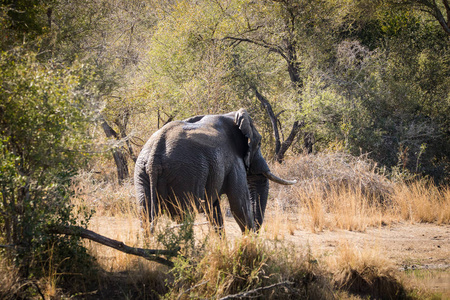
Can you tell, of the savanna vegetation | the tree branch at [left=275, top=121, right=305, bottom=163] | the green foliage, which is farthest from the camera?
the tree branch at [left=275, top=121, right=305, bottom=163]

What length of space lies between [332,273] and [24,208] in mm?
3942

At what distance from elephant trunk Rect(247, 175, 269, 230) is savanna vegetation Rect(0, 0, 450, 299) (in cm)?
29

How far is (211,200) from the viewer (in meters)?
6.26

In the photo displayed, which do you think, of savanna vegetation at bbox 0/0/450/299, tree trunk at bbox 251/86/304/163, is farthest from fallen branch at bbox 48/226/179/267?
tree trunk at bbox 251/86/304/163

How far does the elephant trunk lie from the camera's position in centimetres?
785

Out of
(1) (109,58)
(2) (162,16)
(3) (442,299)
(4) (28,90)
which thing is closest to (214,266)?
(4) (28,90)

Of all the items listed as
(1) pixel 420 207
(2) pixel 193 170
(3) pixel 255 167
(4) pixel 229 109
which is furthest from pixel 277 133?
(2) pixel 193 170

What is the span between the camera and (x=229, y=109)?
16.2m

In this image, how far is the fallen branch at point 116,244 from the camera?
514cm

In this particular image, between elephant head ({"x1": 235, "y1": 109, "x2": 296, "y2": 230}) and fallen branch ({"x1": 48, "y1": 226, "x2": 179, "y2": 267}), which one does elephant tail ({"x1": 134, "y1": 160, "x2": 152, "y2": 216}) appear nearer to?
fallen branch ({"x1": 48, "y1": 226, "x2": 179, "y2": 267})

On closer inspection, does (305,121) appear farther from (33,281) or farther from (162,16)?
(33,281)

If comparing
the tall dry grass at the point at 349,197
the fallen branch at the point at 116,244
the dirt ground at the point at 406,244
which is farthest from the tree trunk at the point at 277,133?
the fallen branch at the point at 116,244

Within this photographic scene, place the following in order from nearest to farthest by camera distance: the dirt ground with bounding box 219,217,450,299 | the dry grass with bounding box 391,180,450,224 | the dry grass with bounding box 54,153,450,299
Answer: the dry grass with bounding box 54,153,450,299 < the dirt ground with bounding box 219,217,450,299 < the dry grass with bounding box 391,180,450,224

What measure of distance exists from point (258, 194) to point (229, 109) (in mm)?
8604
